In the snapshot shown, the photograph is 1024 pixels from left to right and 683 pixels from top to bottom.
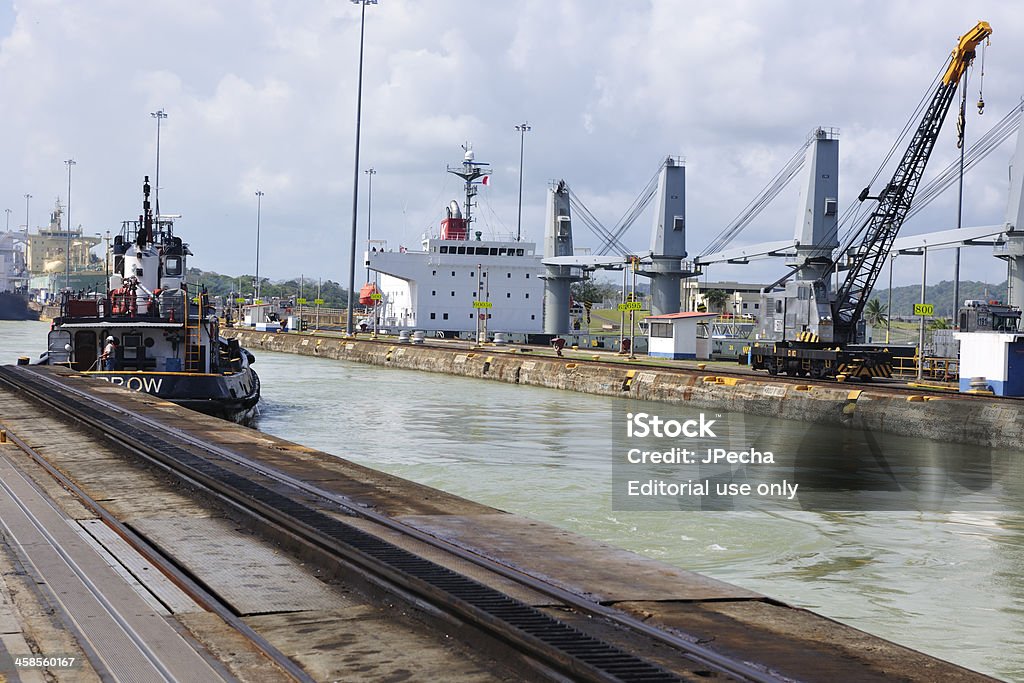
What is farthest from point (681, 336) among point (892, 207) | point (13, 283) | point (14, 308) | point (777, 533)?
point (13, 283)

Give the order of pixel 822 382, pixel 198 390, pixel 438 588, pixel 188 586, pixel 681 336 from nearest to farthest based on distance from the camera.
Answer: pixel 438 588
pixel 188 586
pixel 198 390
pixel 822 382
pixel 681 336

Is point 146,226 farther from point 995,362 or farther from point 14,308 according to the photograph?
point 14,308

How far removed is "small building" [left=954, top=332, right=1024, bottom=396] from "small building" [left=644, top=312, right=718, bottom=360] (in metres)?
21.2

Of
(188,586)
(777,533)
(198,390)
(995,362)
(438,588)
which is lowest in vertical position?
(777,533)

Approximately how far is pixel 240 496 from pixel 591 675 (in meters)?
6.77

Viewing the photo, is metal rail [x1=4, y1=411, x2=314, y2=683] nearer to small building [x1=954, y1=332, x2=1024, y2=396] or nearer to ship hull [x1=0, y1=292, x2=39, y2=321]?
small building [x1=954, y1=332, x2=1024, y2=396]

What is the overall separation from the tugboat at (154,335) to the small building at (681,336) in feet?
83.7

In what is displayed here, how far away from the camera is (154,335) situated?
104 feet

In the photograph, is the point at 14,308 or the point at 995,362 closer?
the point at 995,362

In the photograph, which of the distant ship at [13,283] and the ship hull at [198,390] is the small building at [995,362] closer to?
the ship hull at [198,390]

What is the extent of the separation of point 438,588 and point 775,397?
27268 millimetres

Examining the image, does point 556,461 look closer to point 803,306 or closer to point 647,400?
point 647,400

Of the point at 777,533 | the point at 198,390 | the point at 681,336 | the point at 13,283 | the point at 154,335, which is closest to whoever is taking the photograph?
the point at 777,533

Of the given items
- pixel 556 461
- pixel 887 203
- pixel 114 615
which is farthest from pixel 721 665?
pixel 887 203
